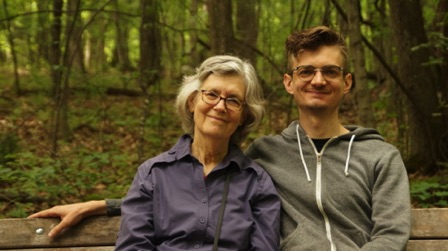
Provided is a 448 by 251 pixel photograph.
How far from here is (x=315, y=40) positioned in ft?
10.3

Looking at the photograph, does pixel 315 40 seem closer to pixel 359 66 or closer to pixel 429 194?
pixel 359 66

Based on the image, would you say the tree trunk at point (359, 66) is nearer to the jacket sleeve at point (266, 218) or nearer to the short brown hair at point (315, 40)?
the short brown hair at point (315, 40)

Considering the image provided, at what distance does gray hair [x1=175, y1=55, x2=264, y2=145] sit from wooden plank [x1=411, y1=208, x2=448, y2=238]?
1.08m

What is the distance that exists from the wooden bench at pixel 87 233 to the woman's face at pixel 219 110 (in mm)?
807

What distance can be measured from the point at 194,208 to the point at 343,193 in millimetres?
805

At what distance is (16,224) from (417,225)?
232cm

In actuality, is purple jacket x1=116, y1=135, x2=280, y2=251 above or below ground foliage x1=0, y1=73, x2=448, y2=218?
above

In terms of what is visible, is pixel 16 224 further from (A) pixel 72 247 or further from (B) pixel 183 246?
(B) pixel 183 246

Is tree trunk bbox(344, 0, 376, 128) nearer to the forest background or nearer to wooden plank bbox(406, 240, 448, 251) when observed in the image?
the forest background

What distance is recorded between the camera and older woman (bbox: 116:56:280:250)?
290 centimetres

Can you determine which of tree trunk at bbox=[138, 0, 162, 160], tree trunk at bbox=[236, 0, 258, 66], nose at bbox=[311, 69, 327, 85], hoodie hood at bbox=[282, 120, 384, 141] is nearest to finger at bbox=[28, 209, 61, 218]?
hoodie hood at bbox=[282, 120, 384, 141]

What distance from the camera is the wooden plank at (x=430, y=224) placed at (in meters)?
3.28

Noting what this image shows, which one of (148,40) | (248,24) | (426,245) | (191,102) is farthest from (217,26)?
(248,24)

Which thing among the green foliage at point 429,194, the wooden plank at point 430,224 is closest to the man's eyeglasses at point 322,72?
the wooden plank at point 430,224
